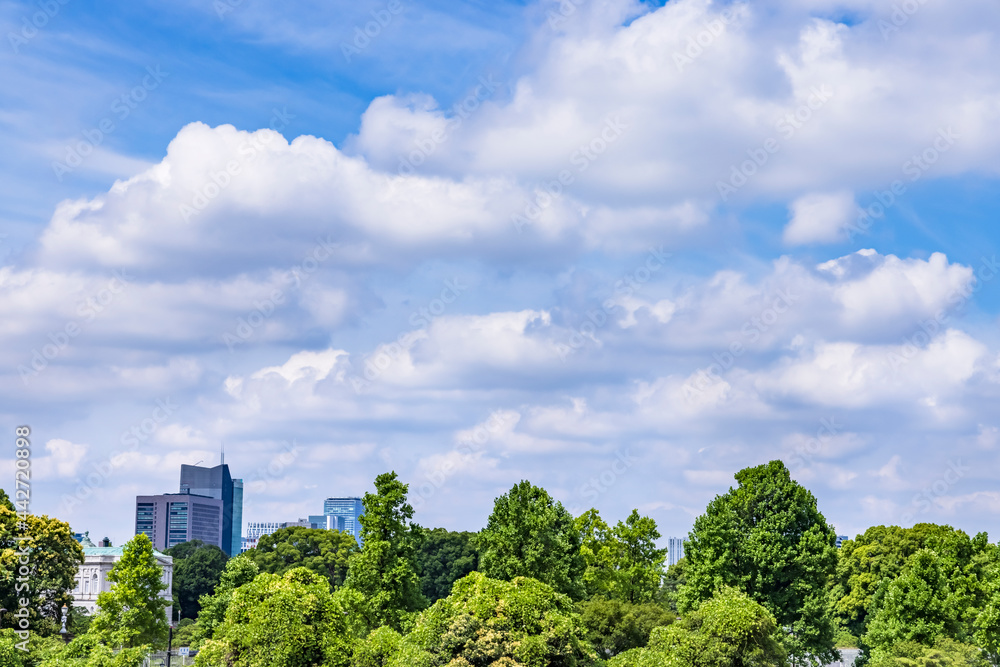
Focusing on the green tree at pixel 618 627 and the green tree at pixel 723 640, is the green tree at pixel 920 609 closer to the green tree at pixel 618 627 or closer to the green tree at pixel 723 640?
the green tree at pixel 618 627

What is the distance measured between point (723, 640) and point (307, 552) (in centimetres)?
7460

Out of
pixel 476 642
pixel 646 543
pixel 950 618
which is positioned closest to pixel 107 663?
pixel 476 642

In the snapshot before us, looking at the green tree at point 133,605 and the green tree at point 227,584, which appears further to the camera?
the green tree at point 227,584

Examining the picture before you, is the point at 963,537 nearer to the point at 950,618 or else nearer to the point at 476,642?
the point at 950,618

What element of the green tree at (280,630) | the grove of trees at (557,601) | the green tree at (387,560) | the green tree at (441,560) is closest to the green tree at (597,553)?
the grove of trees at (557,601)

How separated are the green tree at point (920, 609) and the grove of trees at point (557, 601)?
73mm

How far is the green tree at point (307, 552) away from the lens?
325 feet

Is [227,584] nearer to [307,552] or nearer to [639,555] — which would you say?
[639,555]

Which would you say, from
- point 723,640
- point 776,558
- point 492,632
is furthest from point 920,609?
point 492,632

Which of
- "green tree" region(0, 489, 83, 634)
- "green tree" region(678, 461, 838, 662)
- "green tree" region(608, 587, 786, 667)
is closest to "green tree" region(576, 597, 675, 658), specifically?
"green tree" region(678, 461, 838, 662)

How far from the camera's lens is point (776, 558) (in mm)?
49812

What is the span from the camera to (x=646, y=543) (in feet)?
206

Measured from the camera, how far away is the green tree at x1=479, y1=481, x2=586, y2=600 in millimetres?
50938

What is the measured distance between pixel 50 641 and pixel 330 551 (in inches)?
2201
